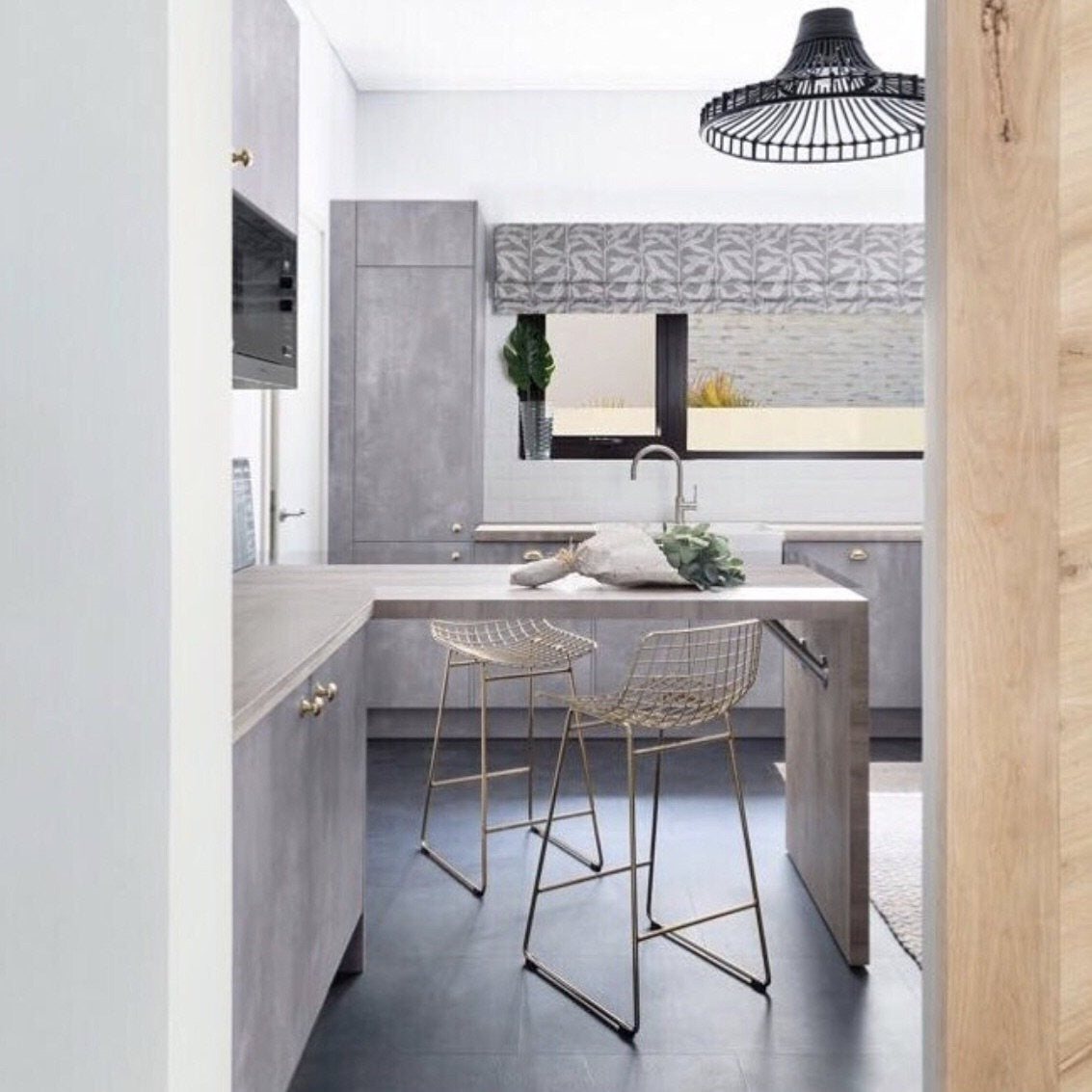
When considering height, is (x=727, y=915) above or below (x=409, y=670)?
below

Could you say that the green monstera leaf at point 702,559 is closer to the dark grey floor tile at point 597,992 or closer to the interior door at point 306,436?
the dark grey floor tile at point 597,992

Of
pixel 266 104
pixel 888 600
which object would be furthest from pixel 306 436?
pixel 266 104

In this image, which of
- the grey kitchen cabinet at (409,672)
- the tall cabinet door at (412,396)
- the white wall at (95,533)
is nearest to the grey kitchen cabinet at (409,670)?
the grey kitchen cabinet at (409,672)

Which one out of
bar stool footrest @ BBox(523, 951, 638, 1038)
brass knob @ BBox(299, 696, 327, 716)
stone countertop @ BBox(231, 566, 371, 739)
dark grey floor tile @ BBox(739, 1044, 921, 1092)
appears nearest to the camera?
stone countertop @ BBox(231, 566, 371, 739)

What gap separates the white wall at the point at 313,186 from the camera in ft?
14.3

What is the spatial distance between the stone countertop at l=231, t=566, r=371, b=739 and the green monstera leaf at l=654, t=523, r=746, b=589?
74cm

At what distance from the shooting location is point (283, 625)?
2.13 meters

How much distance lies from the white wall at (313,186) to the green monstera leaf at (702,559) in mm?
1858

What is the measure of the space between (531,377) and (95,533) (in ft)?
15.2

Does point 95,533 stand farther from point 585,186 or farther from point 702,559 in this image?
point 585,186

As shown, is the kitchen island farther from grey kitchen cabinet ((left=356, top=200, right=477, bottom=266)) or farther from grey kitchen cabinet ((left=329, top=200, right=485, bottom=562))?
grey kitchen cabinet ((left=356, top=200, right=477, bottom=266))

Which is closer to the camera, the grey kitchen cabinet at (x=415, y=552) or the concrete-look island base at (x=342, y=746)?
the concrete-look island base at (x=342, y=746)

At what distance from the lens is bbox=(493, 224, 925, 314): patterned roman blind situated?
17.9ft

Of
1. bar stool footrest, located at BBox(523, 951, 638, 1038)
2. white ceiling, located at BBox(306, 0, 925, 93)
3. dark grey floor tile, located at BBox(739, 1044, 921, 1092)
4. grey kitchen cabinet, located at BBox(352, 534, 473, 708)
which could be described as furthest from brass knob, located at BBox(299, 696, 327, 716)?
white ceiling, located at BBox(306, 0, 925, 93)
